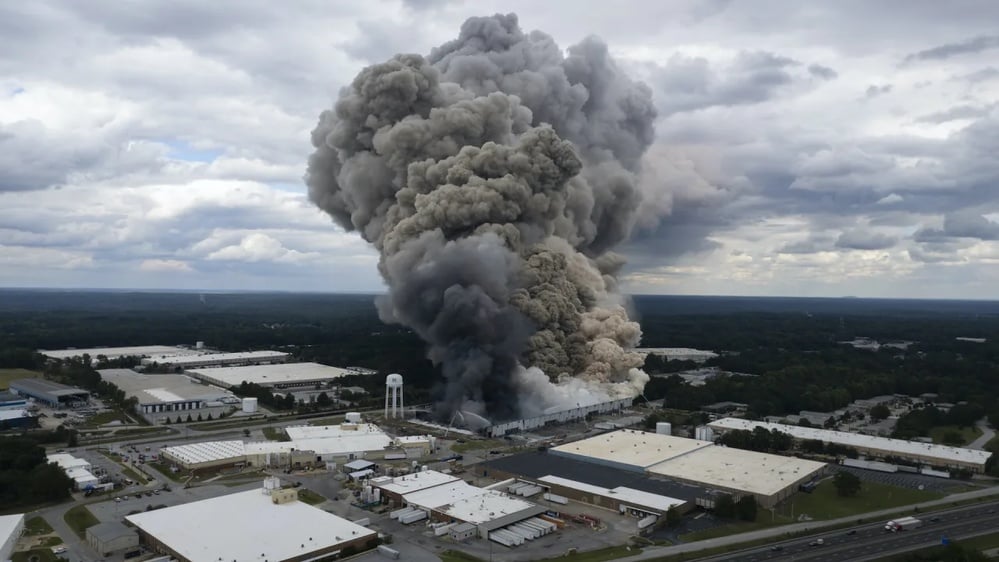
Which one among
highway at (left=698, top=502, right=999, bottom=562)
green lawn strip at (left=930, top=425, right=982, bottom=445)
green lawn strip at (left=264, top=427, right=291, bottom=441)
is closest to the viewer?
highway at (left=698, top=502, right=999, bottom=562)

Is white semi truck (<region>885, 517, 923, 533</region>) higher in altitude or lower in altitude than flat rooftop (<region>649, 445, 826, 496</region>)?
lower

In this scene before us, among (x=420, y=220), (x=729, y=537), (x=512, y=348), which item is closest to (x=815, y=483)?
(x=729, y=537)

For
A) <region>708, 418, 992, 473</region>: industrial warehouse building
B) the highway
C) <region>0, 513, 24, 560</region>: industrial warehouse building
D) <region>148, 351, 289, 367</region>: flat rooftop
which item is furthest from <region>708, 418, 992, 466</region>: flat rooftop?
<region>148, 351, 289, 367</region>: flat rooftop

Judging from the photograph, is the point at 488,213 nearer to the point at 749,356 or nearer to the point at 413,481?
the point at 413,481

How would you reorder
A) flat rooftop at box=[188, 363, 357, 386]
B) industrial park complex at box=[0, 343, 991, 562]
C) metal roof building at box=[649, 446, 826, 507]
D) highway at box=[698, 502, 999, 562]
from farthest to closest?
flat rooftop at box=[188, 363, 357, 386] → metal roof building at box=[649, 446, 826, 507] → industrial park complex at box=[0, 343, 991, 562] → highway at box=[698, 502, 999, 562]

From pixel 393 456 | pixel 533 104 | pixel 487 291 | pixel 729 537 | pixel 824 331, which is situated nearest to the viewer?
pixel 729 537

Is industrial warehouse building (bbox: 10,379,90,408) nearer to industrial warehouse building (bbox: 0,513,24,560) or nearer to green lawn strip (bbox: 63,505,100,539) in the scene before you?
green lawn strip (bbox: 63,505,100,539)

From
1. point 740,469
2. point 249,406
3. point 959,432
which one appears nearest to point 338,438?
point 249,406

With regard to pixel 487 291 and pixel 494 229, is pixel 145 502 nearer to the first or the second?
pixel 487 291
